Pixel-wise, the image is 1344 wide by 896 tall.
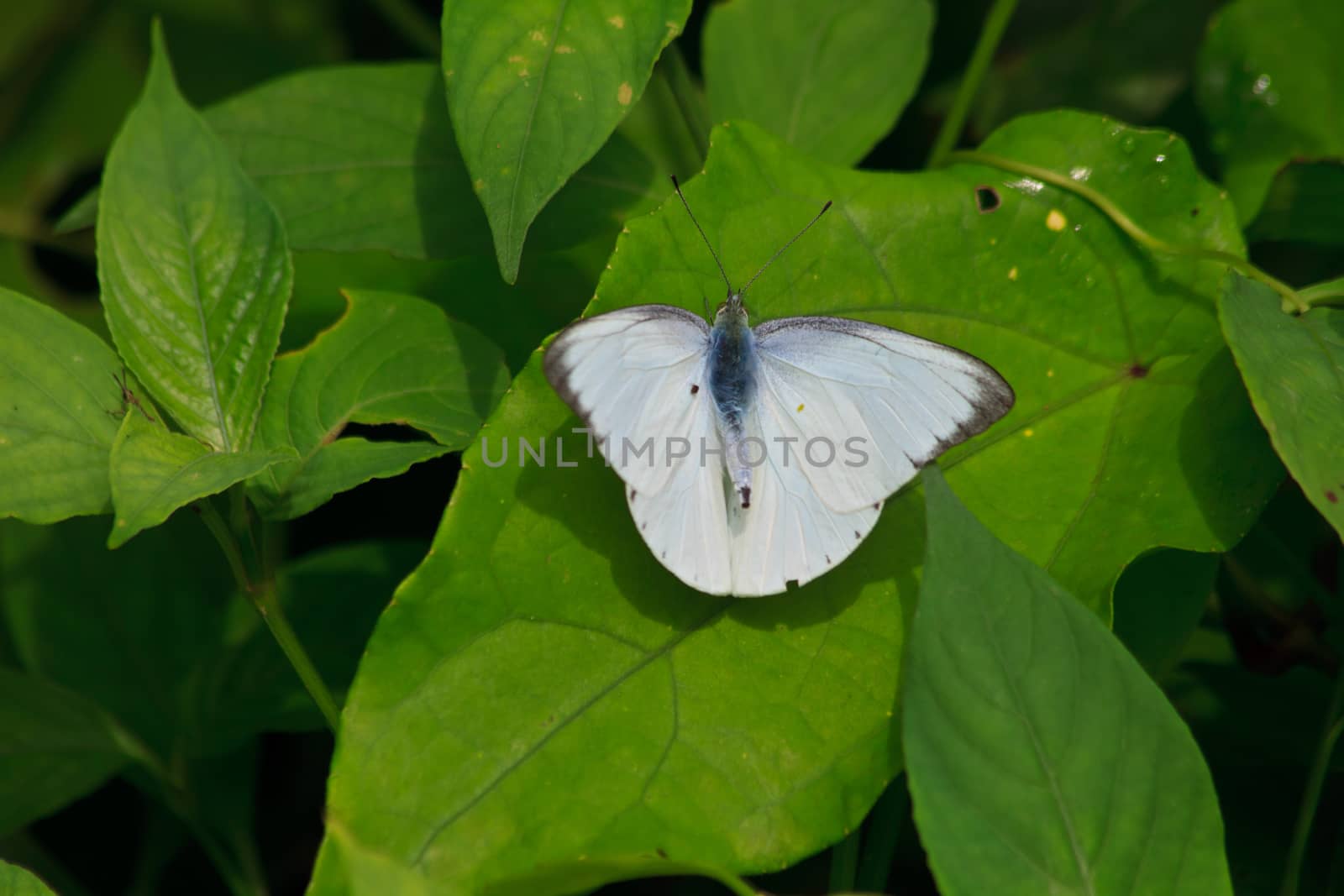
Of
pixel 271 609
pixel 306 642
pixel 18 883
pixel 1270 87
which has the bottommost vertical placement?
pixel 306 642

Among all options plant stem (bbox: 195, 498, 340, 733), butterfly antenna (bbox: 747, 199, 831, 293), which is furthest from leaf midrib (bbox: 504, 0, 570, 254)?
plant stem (bbox: 195, 498, 340, 733)

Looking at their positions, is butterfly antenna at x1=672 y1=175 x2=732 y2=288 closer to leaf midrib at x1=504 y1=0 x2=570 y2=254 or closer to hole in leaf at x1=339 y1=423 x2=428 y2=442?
leaf midrib at x1=504 y1=0 x2=570 y2=254

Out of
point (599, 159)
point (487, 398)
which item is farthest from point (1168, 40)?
point (487, 398)

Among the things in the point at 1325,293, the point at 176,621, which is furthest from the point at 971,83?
the point at 176,621

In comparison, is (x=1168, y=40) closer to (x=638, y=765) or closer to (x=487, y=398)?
(x=487, y=398)

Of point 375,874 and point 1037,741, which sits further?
point 1037,741

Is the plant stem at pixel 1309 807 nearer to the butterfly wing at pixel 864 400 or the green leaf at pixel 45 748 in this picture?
the butterfly wing at pixel 864 400

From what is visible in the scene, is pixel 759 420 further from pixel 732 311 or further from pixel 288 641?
pixel 288 641
